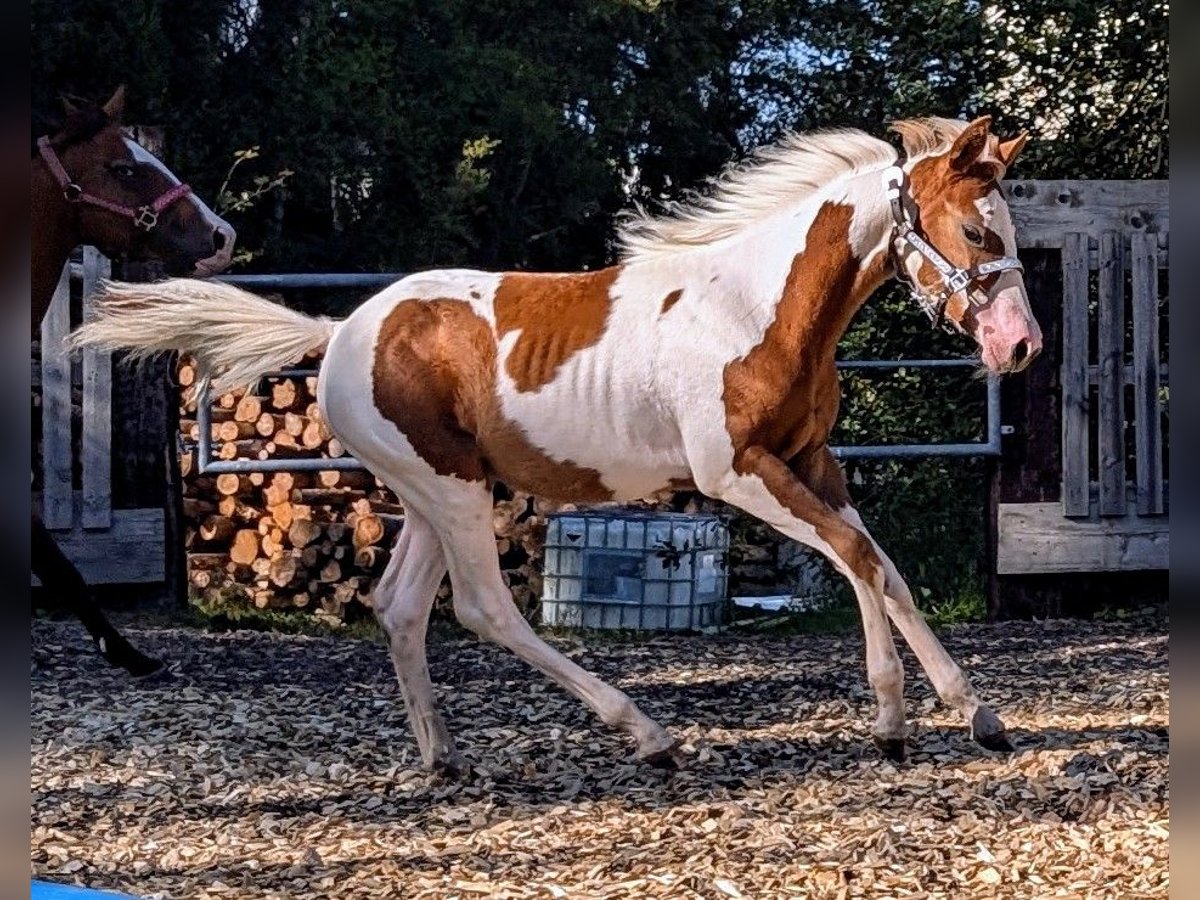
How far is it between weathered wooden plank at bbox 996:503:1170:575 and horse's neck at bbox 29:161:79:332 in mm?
4207

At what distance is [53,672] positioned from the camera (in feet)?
18.7

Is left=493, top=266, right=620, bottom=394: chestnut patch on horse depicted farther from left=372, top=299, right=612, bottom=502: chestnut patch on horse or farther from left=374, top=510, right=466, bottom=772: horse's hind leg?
left=374, top=510, right=466, bottom=772: horse's hind leg

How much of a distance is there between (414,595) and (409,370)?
62cm

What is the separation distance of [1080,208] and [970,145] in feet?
11.5

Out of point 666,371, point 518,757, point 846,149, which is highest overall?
point 846,149

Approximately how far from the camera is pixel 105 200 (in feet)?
17.5

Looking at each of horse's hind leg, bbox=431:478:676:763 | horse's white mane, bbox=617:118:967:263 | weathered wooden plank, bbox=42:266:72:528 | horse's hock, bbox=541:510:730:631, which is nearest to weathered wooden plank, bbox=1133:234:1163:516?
horse's hock, bbox=541:510:730:631

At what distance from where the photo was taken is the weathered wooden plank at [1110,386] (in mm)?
7156

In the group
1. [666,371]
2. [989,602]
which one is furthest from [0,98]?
[989,602]

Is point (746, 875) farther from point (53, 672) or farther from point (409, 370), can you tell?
point (53, 672)

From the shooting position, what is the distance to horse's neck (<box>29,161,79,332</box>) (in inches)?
205

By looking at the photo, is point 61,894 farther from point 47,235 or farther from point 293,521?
point 293,521

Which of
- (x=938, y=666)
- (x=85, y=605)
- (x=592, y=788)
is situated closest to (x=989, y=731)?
(x=938, y=666)

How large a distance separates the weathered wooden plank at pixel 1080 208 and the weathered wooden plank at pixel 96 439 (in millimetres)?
4072
